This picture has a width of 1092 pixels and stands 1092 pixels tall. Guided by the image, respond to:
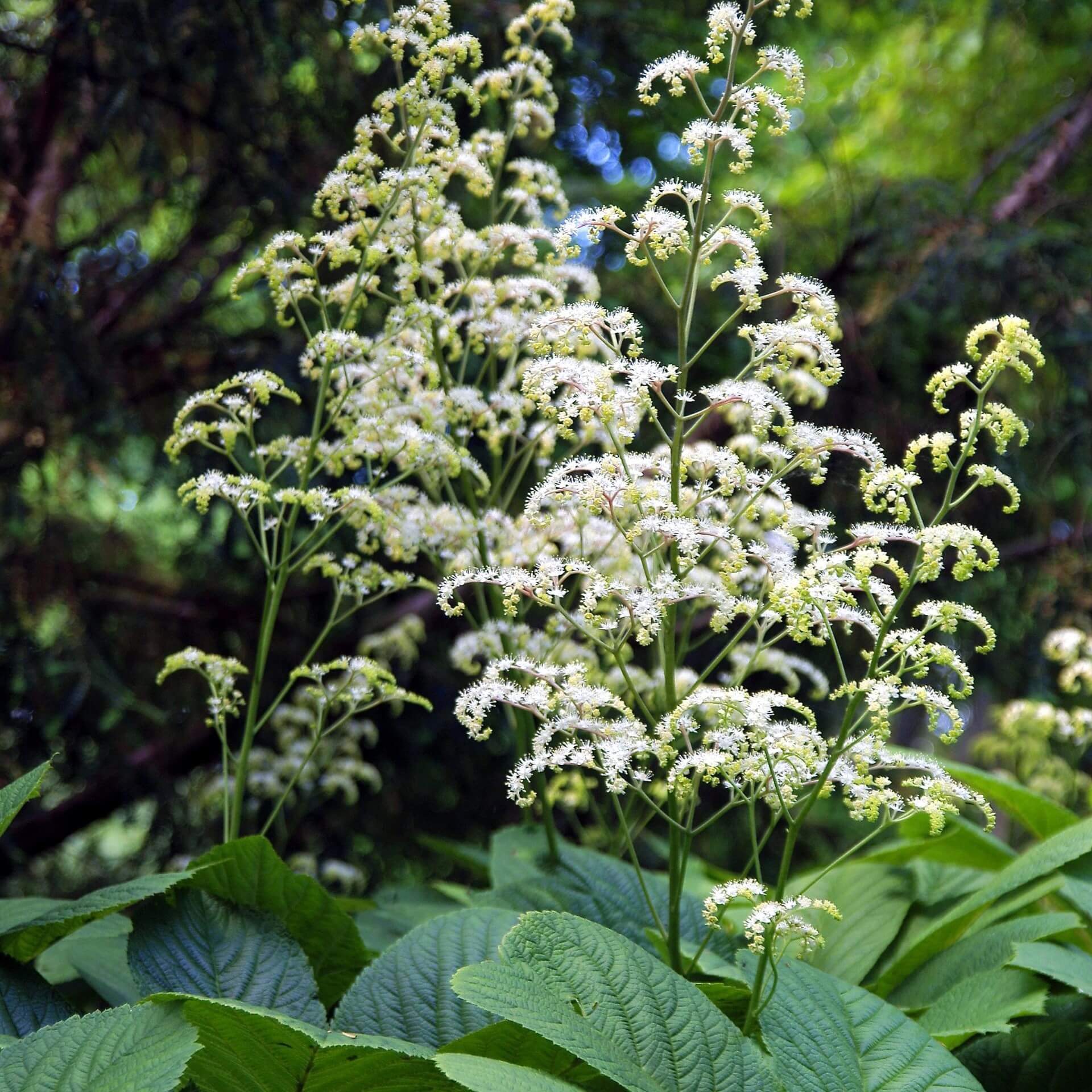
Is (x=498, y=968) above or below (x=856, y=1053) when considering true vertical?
above

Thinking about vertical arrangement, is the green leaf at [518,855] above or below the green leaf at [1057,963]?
below

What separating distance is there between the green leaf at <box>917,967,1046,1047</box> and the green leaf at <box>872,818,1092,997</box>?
0.15m

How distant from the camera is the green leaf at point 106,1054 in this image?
40.1 inches

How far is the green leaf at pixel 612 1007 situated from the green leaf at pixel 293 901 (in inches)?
19.9

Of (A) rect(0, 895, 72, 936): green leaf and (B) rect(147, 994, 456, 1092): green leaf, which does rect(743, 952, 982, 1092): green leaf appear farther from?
(A) rect(0, 895, 72, 936): green leaf

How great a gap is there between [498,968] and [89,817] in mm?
2183

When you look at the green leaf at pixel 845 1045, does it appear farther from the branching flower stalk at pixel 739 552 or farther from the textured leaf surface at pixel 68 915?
the textured leaf surface at pixel 68 915

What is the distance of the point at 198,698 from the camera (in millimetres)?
3018

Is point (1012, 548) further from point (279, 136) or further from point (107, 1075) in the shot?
point (107, 1075)

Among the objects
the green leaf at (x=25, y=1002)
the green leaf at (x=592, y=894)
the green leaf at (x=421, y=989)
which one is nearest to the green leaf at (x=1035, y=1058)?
the green leaf at (x=592, y=894)

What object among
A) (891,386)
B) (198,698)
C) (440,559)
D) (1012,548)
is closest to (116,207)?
(198,698)

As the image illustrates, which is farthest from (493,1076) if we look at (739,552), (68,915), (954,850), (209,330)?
(209,330)

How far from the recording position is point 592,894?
5.75ft

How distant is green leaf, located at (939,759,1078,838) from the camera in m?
1.97
